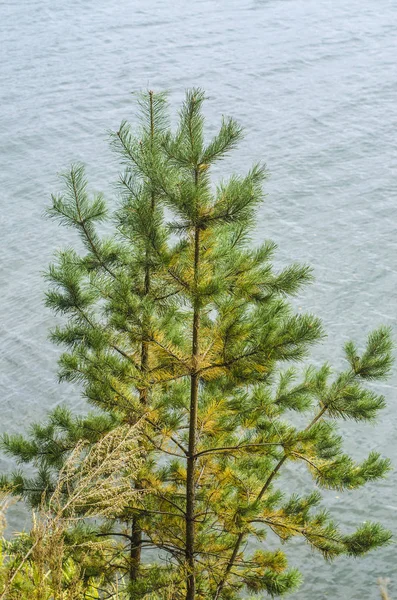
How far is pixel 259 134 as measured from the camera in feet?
53.9

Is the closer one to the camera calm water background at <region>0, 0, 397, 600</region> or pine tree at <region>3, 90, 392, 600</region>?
pine tree at <region>3, 90, 392, 600</region>

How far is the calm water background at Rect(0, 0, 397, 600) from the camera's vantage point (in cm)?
1129

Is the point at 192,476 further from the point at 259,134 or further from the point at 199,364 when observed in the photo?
the point at 259,134

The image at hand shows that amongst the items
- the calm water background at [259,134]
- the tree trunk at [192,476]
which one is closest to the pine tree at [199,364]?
the tree trunk at [192,476]

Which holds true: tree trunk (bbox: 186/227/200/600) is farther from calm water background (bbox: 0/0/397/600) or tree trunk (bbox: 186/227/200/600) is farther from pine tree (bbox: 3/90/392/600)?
calm water background (bbox: 0/0/397/600)

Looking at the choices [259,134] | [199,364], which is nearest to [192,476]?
[199,364]

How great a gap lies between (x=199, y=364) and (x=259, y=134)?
1158 centimetres

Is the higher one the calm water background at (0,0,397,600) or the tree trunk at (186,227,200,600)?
the calm water background at (0,0,397,600)

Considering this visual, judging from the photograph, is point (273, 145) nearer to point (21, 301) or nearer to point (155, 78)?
point (155, 78)

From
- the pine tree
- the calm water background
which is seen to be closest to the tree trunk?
the pine tree

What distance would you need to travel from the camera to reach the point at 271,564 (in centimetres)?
578

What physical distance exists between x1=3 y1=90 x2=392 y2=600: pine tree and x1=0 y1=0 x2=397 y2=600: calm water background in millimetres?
3078

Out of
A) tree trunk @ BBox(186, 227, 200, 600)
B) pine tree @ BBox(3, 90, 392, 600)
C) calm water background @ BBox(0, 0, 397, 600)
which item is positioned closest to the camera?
pine tree @ BBox(3, 90, 392, 600)

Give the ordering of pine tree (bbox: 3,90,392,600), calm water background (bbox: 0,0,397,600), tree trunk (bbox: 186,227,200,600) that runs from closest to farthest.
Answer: pine tree (bbox: 3,90,392,600)
tree trunk (bbox: 186,227,200,600)
calm water background (bbox: 0,0,397,600)
